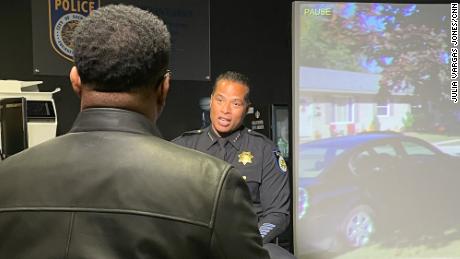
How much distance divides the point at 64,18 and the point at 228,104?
4.98 ft

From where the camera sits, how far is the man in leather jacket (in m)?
0.74

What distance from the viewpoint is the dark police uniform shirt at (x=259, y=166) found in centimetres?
224

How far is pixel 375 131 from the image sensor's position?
321 cm

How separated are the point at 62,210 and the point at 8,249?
124mm

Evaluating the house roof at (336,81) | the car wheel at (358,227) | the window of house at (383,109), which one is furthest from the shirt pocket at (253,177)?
the window of house at (383,109)

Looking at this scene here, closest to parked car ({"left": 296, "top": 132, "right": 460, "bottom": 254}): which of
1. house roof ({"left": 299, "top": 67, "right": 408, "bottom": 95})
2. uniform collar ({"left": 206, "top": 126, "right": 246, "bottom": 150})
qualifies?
house roof ({"left": 299, "top": 67, "right": 408, "bottom": 95})

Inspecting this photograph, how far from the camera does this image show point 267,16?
3.50 meters

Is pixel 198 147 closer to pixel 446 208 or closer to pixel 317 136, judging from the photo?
pixel 317 136

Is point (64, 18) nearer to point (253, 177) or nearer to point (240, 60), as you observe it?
point (240, 60)

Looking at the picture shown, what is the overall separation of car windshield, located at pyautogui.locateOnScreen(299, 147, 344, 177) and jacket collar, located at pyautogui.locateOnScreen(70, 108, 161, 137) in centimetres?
242

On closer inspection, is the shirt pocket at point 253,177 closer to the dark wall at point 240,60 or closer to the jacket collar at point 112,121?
the dark wall at point 240,60

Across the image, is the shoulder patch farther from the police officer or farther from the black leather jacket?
the black leather jacket

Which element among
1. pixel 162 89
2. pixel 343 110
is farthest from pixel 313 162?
pixel 162 89

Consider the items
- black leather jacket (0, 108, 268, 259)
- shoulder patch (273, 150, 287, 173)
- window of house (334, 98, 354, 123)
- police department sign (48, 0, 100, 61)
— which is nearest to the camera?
black leather jacket (0, 108, 268, 259)
